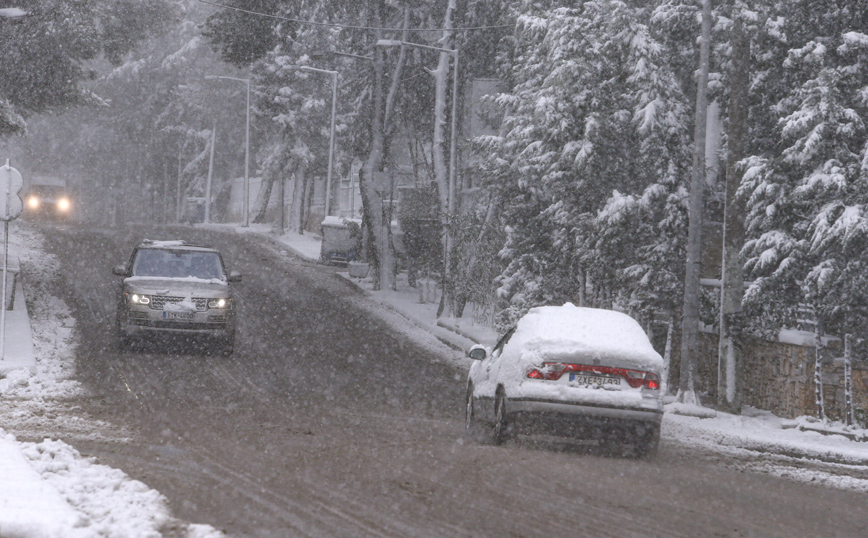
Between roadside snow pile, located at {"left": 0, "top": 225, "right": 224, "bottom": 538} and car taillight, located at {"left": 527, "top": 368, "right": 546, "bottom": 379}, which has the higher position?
car taillight, located at {"left": 527, "top": 368, "right": 546, "bottom": 379}

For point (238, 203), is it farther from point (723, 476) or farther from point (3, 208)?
point (723, 476)

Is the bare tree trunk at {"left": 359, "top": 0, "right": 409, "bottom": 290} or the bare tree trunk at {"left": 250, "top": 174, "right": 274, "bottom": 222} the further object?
the bare tree trunk at {"left": 250, "top": 174, "right": 274, "bottom": 222}

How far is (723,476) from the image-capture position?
33.5 ft

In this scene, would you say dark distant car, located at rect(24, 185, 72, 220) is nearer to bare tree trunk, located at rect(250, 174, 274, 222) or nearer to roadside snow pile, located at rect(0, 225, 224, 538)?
bare tree trunk, located at rect(250, 174, 274, 222)

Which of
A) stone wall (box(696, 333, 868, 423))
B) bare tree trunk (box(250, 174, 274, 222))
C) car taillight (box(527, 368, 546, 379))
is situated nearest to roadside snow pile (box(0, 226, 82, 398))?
car taillight (box(527, 368, 546, 379))

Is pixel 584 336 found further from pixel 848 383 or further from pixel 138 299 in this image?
pixel 138 299

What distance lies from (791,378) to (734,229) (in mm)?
2640

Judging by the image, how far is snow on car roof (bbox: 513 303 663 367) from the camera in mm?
10797

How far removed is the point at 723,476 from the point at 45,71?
65.0ft

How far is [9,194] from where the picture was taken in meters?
16.4

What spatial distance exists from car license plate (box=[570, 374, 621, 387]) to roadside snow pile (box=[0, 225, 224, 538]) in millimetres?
4483

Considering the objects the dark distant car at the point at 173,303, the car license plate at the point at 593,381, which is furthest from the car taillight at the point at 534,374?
the dark distant car at the point at 173,303

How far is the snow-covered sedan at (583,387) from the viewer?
10617mm

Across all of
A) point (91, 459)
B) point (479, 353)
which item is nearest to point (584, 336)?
point (479, 353)
